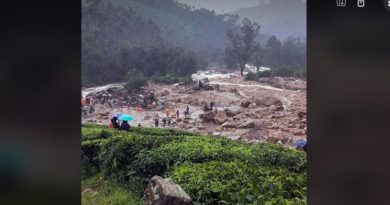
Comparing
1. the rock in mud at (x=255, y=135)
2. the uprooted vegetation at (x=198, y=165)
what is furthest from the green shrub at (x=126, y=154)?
the rock in mud at (x=255, y=135)

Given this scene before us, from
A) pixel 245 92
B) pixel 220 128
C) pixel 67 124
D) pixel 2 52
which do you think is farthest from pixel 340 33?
pixel 2 52

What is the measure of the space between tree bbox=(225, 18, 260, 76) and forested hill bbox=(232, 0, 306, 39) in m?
0.07

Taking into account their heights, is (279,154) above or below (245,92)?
below

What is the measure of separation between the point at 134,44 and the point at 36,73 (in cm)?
71

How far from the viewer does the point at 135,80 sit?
2791 millimetres

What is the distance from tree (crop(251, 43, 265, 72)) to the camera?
2.90m

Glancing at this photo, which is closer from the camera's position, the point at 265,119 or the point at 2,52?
the point at 2,52

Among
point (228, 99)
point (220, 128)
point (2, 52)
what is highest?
point (2, 52)

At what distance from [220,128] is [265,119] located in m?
0.31

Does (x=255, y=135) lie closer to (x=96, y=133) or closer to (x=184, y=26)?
(x=184, y=26)

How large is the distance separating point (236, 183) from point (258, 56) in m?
0.83

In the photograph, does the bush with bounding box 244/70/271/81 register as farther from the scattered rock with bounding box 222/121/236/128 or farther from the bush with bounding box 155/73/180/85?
the bush with bounding box 155/73/180/85

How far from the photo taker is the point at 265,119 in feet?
9.54

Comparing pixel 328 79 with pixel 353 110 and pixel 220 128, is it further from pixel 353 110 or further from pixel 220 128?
pixel 220 128
